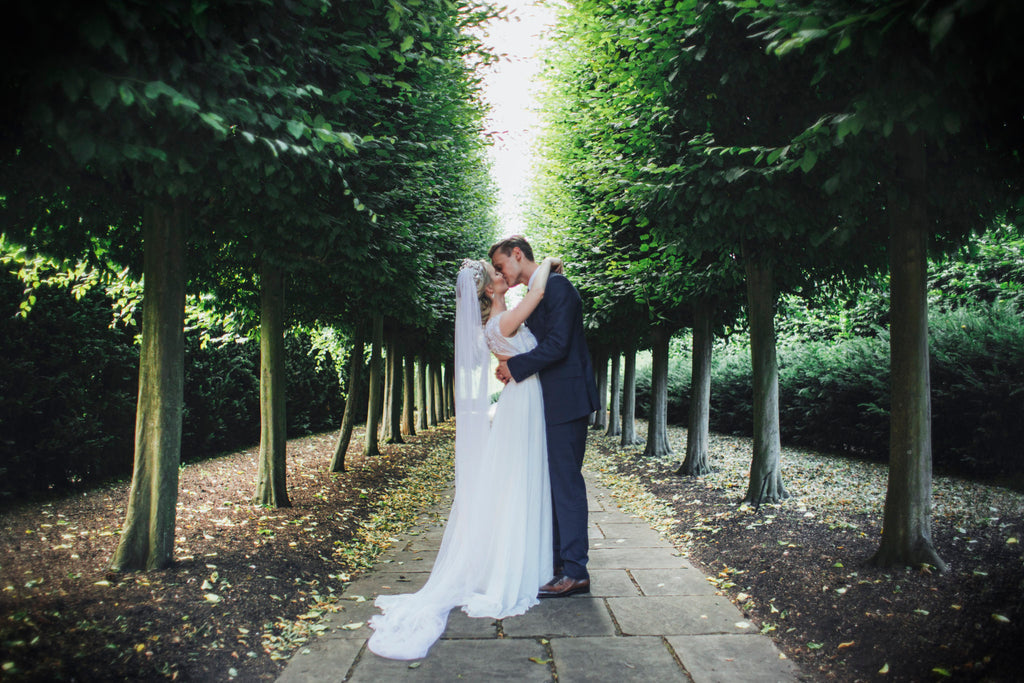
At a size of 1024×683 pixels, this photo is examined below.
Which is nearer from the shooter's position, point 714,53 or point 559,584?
point 559,584

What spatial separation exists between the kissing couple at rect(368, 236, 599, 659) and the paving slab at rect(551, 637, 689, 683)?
2.41ft

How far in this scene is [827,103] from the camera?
16.3 ft

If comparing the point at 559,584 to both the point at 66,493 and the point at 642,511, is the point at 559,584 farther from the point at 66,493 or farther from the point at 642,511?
the point at 66,493

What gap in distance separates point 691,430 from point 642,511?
247 cm

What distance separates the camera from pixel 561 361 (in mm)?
4902

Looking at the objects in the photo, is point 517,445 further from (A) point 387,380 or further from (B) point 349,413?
(A) point 387,380

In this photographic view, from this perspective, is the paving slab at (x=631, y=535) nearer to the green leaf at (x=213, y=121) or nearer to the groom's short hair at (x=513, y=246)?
the groom's short hair at (x=513, y=246)

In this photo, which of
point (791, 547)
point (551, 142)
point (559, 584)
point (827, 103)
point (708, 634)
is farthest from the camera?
point (551, 142)

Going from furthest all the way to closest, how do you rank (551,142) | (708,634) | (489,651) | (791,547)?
(551,142)
(791,547)
(708,634)
(489,651)

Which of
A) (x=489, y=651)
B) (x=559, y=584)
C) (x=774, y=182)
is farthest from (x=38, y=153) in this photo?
(x=774, y=182)

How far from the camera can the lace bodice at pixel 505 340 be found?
5020 mm

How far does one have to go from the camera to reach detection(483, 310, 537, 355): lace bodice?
198 inches

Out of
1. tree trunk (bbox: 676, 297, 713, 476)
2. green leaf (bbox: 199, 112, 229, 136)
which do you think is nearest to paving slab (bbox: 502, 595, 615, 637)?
green leaf (bbox: 199, 112, 229, 136)

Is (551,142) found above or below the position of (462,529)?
above
